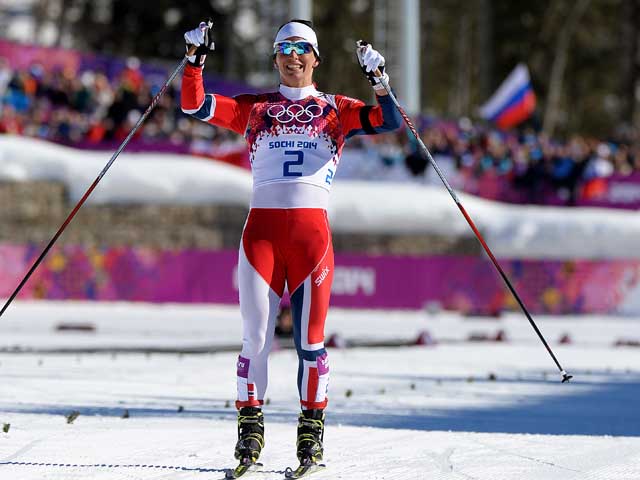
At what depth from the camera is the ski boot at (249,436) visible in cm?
647

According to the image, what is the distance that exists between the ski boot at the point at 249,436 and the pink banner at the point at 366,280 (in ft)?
53.7

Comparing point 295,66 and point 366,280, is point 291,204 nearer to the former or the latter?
point 295,66

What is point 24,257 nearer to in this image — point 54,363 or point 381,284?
point 381,284

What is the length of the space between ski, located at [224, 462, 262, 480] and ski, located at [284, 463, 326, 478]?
0.55 ft

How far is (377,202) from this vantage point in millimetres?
24859

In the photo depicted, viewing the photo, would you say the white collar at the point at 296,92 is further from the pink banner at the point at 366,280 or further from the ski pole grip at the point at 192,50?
the pink banner at the point at 366,280

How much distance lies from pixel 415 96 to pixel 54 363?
1745 centimetres

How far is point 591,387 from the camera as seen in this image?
11648 millimetres

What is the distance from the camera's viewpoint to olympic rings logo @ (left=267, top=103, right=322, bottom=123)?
6.87m

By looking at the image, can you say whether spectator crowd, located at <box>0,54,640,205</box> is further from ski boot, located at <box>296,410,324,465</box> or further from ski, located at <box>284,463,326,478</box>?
ski, located at <box>284,463,326,478</box>

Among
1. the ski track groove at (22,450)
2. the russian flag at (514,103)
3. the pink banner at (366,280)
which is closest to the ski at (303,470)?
the ski track groove at (22,450)

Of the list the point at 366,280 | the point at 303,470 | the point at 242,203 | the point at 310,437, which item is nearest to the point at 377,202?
the point at 366,280

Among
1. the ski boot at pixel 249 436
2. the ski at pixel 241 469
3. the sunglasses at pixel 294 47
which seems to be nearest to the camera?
the ski at pixel 241 469

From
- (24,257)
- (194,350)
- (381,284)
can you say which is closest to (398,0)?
(381,284)
